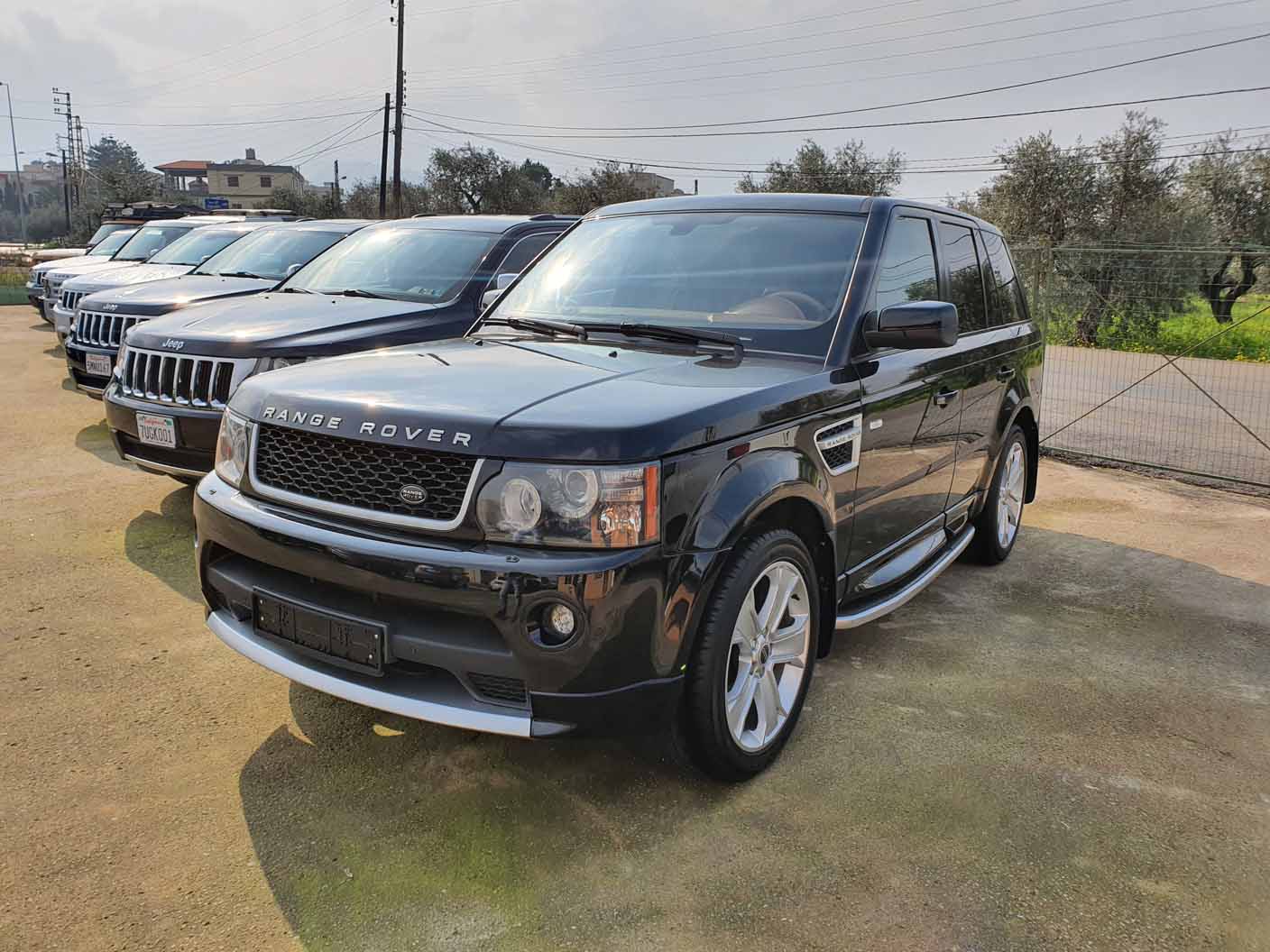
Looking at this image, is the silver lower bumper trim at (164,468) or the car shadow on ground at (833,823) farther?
the silver lower bumper trim at (164,468)

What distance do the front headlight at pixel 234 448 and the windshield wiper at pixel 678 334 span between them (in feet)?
4.25

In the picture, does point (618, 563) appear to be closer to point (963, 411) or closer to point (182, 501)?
point (963, 411)

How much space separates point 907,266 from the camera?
3961 mm

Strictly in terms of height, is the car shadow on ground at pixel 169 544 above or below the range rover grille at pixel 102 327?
below

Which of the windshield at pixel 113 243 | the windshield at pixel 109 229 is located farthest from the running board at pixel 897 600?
the windshield at pixel 109 229

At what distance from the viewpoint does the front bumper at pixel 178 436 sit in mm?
4988

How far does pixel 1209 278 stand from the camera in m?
11.9

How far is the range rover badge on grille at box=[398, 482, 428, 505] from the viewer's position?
2.55 meters

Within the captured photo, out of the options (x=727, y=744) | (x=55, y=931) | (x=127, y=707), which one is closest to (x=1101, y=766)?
(x=727, y=744)

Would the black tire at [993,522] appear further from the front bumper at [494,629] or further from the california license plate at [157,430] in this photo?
the california license plate at [157,430]

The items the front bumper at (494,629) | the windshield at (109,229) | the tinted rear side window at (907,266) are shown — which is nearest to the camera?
the front bumper at (494,629)

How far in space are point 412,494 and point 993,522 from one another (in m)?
3.63

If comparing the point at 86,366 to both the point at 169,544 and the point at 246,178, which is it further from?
the point at 246,178

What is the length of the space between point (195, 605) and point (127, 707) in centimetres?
100
